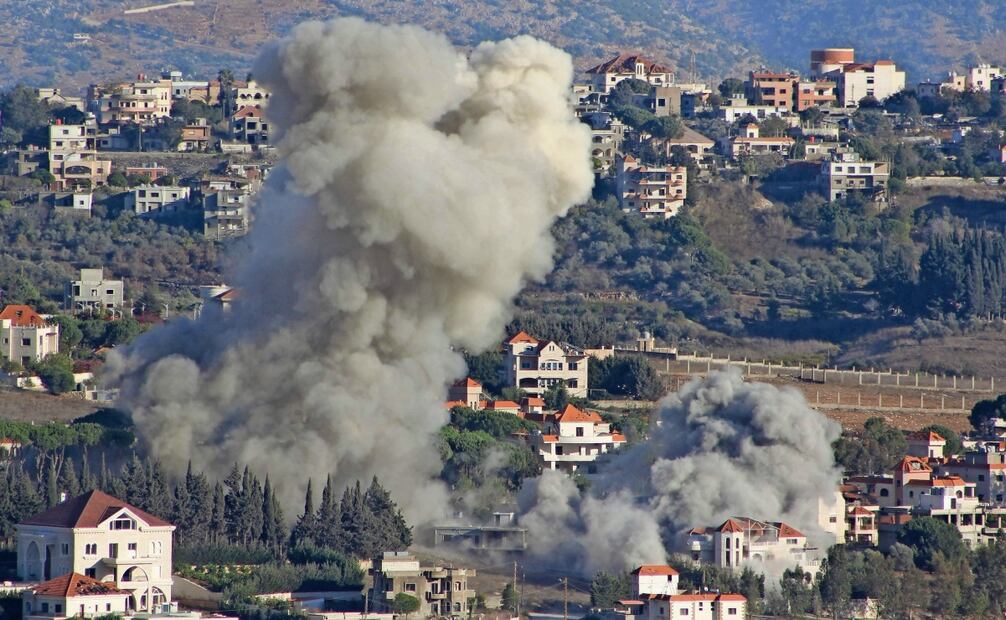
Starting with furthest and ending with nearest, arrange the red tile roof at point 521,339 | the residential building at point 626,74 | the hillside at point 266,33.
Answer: the hillside at point 266,33 → the residential building at point 626,74 → the red tile roof at point 521,339

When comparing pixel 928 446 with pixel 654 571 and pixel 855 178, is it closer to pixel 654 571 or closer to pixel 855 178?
pixel 654 571

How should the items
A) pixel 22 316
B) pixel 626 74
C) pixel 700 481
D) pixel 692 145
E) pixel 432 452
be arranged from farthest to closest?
pixel 626 74, pixel 692 145, pixel 22 316, pixel 432 452, pixel 700 481

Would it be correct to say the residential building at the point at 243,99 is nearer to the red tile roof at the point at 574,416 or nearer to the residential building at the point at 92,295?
the residential building at the point at 92,295

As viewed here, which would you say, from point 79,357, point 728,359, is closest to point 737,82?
point 728,359

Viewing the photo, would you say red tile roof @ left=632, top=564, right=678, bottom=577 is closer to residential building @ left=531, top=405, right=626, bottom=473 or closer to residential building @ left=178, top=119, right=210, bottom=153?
residential building @ left=531, top=405, right=626, bottom=473

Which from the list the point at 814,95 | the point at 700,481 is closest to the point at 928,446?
the point at 700,481

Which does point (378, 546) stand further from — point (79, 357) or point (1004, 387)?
point (1004, 387)

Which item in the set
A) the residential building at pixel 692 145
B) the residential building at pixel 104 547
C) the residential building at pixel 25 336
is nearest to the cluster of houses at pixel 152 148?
the residential building at pixel 692 145
